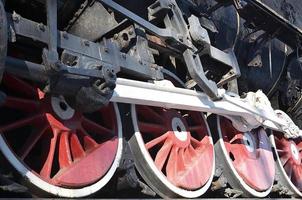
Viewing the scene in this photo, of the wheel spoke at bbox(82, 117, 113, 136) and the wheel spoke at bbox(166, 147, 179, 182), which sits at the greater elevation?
the wheel spoke at bbox(82, 117, 113, 136)

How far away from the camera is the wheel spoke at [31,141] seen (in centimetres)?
118

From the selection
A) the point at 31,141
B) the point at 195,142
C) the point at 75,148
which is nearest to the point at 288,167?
the point at 195,142

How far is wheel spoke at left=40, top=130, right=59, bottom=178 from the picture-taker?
1.16 m

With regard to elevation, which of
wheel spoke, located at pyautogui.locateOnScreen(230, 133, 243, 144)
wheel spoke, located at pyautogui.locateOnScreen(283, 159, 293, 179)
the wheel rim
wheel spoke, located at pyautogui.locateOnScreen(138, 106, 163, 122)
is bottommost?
wheel spoke, located at pyautogui.locateOnScreen(283, 159, 293, 179)

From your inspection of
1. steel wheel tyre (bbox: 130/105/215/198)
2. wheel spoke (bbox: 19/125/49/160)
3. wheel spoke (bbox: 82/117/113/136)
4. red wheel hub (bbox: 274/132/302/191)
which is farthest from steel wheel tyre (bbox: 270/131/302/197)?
wheel spoke (bbox: 19/125/49/160)

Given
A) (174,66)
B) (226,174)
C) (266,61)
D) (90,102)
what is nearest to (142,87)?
(90,102)

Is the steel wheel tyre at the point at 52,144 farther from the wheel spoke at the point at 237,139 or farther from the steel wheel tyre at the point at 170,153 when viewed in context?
the wheel spoke at the point at 237,139

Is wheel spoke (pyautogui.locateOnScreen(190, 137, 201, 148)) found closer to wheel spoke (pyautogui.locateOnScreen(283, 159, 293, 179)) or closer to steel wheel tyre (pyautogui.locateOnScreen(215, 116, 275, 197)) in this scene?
steel wheel tyre (pyautogui.locateOnScreen(215, 116, 275, 197))

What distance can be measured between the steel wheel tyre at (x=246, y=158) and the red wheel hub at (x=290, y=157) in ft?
0.56

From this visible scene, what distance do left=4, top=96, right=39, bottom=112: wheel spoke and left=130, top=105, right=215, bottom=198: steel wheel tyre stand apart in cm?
39

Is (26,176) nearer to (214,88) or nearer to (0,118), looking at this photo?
(0,118)

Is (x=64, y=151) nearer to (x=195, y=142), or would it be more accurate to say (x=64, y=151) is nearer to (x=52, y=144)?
(x=52, y=144)

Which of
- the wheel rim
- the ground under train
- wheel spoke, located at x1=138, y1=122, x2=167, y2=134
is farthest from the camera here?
the wheel rim

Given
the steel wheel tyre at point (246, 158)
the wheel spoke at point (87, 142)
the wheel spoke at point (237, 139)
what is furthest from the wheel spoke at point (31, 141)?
the wheel spoke at point (237, 139)
